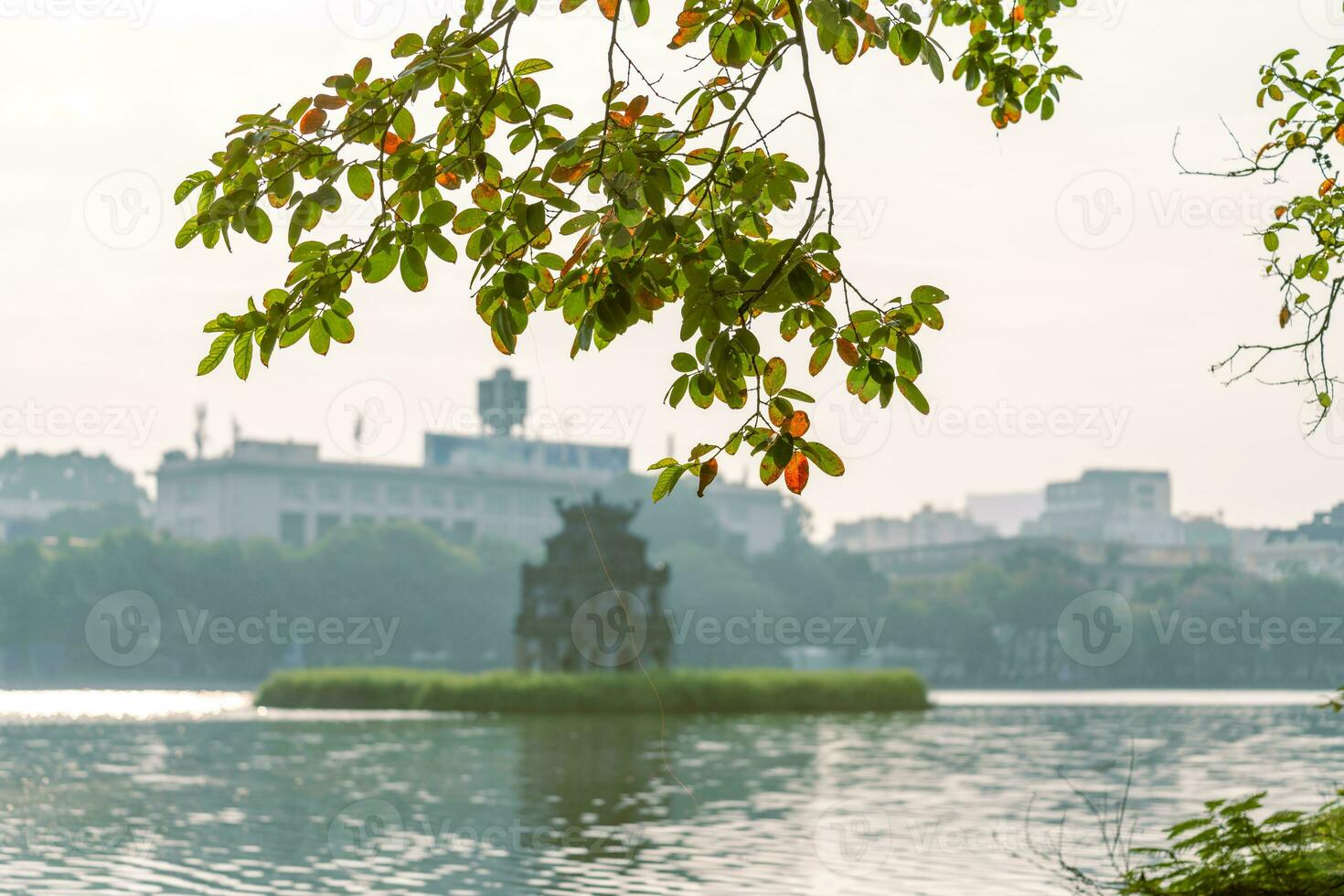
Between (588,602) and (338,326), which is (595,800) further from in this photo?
(588,602)

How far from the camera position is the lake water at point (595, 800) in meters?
15.1

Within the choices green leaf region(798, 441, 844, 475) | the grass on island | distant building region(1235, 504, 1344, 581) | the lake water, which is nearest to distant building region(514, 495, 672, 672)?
the grass on island

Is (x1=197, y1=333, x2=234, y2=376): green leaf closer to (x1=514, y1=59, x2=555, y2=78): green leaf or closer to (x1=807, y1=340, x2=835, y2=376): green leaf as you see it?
(x1=514, y1=59, x2=555, y2=78): green leaf

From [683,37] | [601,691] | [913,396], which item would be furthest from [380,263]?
[601,691]

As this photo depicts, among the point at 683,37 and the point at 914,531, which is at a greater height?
the point at 914,531

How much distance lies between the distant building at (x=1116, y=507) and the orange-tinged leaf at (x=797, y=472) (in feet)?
548

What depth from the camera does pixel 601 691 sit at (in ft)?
139

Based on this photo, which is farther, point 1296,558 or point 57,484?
point 57,484

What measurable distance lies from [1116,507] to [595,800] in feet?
527

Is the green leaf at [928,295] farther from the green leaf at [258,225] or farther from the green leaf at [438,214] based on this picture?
the green leaf at [258,225]

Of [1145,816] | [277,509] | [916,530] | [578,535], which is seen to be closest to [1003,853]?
[1145,816]

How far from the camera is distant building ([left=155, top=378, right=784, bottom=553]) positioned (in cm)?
11925

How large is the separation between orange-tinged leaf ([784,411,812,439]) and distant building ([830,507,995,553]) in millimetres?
149176

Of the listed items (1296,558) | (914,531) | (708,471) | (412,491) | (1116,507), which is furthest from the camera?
(1116,507)
